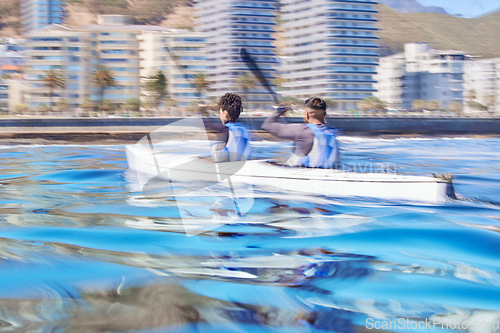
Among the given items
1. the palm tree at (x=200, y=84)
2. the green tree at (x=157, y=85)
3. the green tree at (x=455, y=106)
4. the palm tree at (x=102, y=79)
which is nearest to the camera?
the green tree at (x=157, y=85)

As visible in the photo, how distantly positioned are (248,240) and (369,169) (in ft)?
9.72

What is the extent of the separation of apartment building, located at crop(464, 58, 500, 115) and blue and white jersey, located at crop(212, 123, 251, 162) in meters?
113

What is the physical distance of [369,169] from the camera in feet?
23.7

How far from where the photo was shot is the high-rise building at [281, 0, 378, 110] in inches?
3546

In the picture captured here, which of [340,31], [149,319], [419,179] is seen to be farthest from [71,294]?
[340,31]

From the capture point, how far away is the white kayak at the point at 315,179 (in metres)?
6.48

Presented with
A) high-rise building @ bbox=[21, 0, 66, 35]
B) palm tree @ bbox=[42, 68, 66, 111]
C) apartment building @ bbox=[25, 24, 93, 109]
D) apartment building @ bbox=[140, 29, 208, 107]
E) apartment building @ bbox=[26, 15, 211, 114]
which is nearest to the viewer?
palm tree @ bbox=[42, 68, 66, 111]

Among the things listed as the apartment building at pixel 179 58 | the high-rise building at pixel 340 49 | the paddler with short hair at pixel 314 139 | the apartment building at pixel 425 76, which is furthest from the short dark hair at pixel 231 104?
the apartment building at pixel 425 76

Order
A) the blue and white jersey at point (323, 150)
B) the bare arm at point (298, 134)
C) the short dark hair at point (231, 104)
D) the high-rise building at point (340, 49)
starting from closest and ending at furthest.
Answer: the blue and white jersey at point (323, 150) < the bare arm at point (298, 134) < the short dark hair at point (231, 104) < the high-rise building at point (340, 49)

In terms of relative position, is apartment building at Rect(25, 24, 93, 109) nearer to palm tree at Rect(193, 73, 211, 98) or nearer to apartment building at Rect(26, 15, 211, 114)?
apartment building at Rect(26, 15, 211, 114)

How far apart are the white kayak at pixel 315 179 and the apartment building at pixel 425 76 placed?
102 meters

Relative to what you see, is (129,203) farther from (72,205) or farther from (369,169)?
(369,169)

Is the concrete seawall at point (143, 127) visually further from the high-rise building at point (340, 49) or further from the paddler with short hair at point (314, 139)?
the high-rise building at point (340, 49)

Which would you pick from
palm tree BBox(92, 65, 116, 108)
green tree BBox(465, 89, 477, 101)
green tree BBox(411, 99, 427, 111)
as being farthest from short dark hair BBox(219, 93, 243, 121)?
green tree BBox(465, 89, 477, 101)
